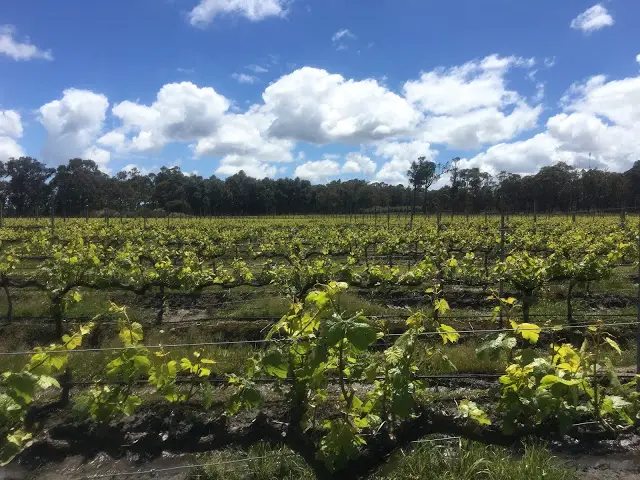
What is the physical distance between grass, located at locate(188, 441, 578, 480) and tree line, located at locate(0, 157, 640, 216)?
7368cm

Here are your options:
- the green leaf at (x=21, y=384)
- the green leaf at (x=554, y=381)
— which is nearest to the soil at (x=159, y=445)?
the green leaf at (x=554, y=381)

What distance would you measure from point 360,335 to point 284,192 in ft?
285

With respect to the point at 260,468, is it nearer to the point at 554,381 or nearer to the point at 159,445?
the point at 159,445

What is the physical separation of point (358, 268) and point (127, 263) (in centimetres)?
747

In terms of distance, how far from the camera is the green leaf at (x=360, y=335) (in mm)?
3191

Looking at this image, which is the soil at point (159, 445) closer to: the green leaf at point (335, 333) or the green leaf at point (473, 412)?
the green leaf at point (473, 412)

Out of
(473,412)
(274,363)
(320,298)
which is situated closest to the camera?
(320,298)

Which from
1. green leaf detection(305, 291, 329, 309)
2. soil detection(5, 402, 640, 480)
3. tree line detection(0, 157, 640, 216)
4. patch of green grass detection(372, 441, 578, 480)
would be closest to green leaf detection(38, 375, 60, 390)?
soil detection(5, 402, 640, 480)

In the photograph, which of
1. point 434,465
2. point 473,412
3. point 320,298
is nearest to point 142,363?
point 320,298

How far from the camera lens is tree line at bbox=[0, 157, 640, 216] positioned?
77.4m

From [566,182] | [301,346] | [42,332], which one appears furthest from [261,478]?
[566,182]

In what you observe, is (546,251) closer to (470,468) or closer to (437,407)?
(437,407)

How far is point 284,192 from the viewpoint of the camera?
293 feet

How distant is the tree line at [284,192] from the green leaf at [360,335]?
74.8 meters
